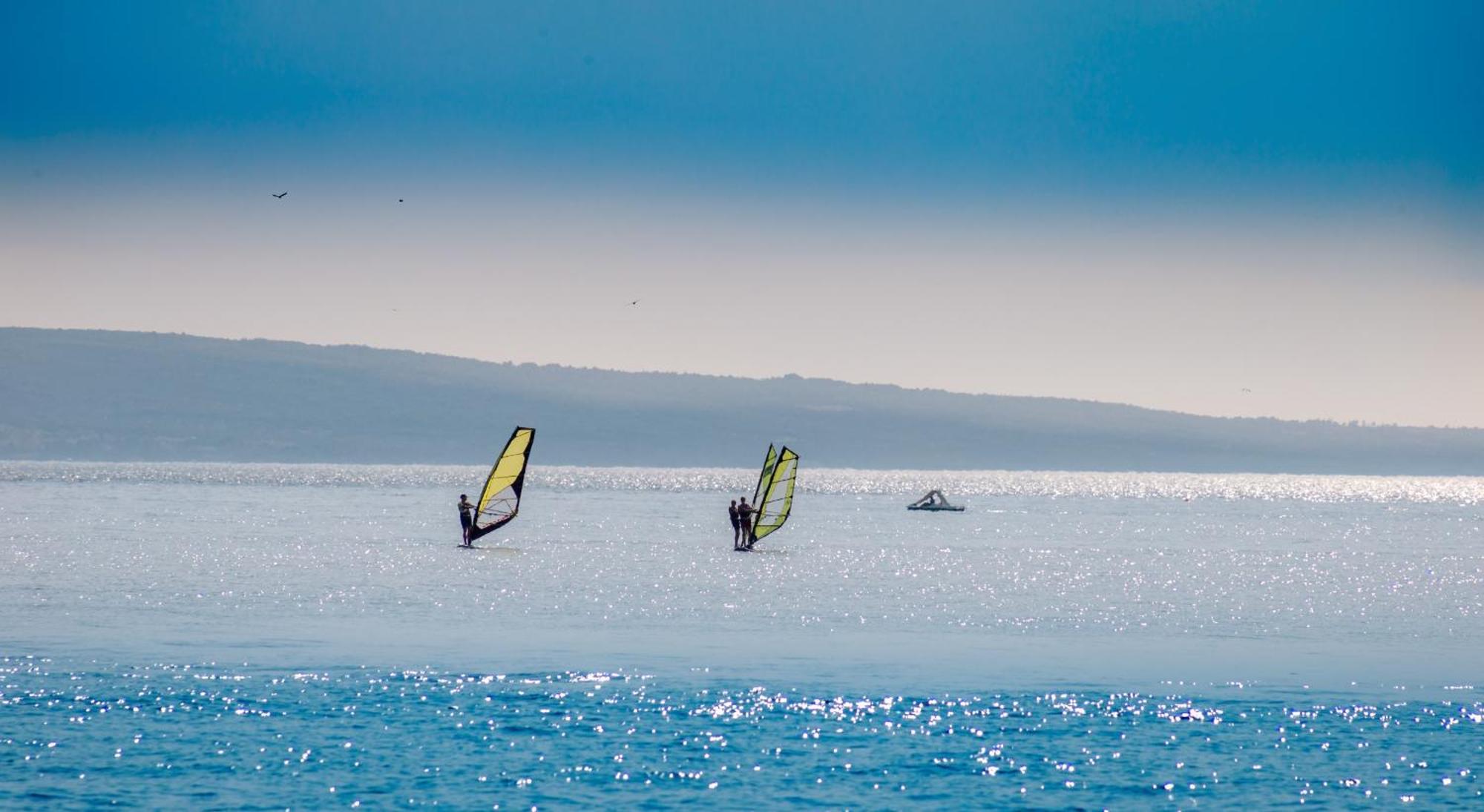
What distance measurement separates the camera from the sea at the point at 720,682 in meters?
19.1

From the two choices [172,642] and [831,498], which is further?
[831,498]

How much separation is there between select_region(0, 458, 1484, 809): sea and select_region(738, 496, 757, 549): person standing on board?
4.33 metres

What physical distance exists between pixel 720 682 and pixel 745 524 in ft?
119

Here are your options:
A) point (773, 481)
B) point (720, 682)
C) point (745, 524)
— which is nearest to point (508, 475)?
point (745, 524)

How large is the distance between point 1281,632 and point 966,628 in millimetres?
6194

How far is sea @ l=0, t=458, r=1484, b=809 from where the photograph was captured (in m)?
19.1

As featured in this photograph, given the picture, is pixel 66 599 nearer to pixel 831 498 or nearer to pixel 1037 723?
pixel 1037 723

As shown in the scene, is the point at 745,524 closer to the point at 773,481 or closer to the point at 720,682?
the point at 773,481

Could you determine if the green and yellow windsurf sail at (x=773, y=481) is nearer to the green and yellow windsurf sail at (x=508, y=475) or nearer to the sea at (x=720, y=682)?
the sea at (x=720, y=682)

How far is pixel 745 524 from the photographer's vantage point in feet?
203

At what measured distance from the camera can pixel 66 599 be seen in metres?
36.6

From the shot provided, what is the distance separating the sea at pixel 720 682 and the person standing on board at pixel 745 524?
14.2ft

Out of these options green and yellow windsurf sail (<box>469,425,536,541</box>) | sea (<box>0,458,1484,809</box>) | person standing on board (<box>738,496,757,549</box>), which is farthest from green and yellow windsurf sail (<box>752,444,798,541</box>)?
green and yellow windsurf sail (<box>469,425,536,541</box>)

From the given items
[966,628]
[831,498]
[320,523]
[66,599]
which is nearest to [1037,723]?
[966,628]
